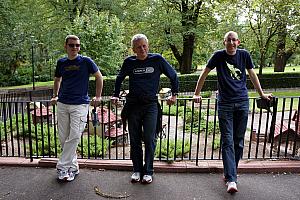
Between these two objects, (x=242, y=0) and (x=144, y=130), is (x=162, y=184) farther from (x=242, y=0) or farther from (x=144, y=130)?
(x=242, y=0)

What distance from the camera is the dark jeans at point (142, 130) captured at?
314 centimetres

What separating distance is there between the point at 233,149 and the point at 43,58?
1987 cm

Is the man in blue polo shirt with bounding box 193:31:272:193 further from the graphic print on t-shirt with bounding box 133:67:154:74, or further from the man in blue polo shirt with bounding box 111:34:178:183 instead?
the graphic print on t-shirt with bounding box 133:67:154:74

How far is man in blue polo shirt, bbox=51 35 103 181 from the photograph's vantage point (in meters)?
3.15

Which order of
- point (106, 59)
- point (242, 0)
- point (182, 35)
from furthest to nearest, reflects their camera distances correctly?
point (182, 35), point (242, 0), point (106, 59)

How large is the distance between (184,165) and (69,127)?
4.99ft

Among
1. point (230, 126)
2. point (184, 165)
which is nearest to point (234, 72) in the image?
point (230, 126)

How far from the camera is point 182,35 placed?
19109mm

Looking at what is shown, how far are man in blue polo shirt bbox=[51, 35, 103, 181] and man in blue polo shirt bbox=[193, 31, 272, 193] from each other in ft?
4.56

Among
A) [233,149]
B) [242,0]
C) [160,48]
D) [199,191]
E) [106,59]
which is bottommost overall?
[199,191]

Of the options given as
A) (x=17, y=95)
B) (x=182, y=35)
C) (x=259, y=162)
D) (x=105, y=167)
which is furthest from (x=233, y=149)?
(x=182, y=35)

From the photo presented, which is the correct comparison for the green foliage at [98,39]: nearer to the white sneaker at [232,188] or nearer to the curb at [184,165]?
the curb at [184,165]

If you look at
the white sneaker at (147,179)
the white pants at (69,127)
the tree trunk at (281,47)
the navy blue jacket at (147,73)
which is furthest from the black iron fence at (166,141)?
the tree trunk at (281,47)

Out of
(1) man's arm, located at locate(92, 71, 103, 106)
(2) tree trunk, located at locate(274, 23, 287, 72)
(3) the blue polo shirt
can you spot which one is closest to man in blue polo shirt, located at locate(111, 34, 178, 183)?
(1) man's arm, located at locate(92, 71, 103, 106)
